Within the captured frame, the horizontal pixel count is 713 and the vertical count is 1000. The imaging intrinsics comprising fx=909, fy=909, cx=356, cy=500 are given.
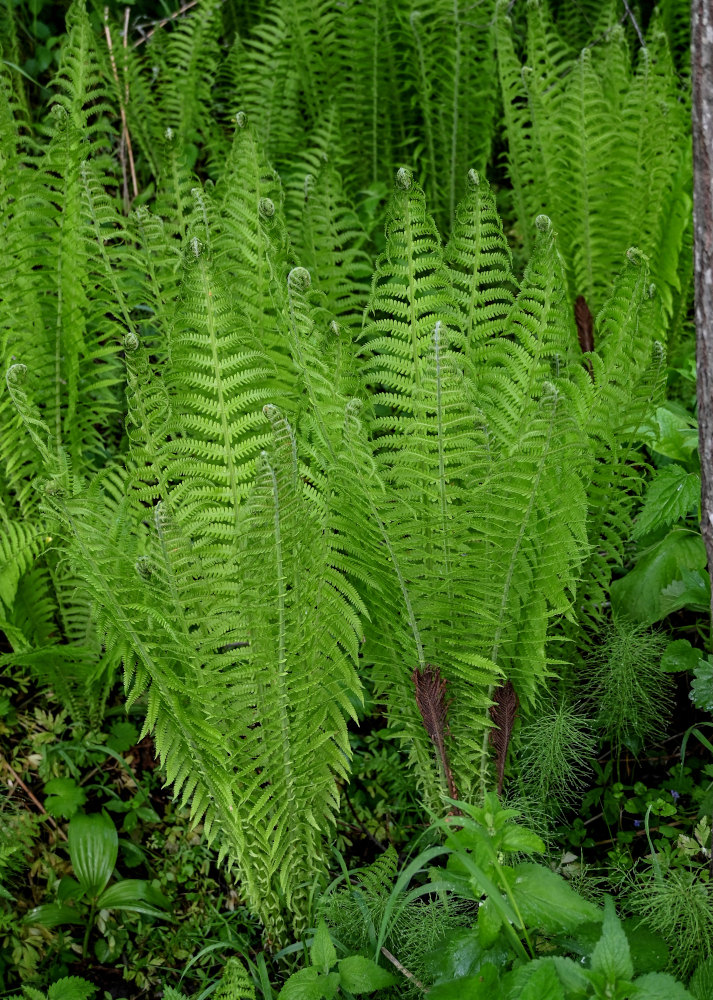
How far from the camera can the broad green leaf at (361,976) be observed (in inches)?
63.8

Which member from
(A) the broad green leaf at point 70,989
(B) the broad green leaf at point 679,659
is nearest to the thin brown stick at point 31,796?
(A) the broad green leaf at point 70,989

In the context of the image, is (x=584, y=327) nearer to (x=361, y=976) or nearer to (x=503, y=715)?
(x=503, y=715)

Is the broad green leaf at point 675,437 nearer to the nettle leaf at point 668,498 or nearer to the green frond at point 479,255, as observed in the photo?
the nettle leaf at point 668,498

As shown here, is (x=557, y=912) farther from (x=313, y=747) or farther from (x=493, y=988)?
(x=313, y=747)

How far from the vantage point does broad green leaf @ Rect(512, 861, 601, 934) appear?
1438 millimetres

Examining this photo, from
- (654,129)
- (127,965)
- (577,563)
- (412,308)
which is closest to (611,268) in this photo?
(654,129)

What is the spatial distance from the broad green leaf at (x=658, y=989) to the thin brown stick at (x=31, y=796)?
1541 millimetres

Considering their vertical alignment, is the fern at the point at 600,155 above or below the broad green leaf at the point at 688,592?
above

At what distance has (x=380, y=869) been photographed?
6.68 ft

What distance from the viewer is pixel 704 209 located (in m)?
1.50

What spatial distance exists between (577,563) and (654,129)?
185 centimetres

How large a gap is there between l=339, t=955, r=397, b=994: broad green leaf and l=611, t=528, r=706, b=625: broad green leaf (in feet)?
3.22

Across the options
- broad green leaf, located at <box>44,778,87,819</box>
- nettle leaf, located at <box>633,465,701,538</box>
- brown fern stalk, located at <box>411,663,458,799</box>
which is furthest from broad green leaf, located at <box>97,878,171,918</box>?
nettle leaf, located at <box>633,465,701,538</box>

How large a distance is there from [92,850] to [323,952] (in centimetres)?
81
